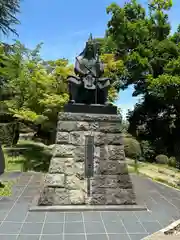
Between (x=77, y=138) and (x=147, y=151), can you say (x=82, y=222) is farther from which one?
(x=147, y=151)

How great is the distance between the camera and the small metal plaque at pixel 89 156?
443 cm

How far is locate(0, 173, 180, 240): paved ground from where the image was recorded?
326 centimetres

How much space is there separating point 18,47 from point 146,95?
8.41 m

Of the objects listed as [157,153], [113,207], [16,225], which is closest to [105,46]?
[157,153]

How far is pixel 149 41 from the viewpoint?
13938 millimetres

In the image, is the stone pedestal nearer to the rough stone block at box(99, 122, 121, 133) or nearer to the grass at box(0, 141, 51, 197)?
the rough stone block at box(99, 122, 121, 133)

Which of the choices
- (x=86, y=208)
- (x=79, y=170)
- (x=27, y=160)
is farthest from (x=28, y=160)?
(x=86, y=208)

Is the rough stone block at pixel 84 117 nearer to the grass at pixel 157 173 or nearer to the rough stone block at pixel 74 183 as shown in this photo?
the rough stone block at pixel 74 183

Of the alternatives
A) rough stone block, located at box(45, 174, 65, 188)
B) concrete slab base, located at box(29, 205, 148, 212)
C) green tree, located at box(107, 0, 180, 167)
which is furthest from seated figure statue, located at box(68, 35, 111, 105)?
green tree, located at box(107, 0, 180, 167)

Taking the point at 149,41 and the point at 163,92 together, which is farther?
the point at 149,41

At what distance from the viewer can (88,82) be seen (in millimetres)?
4910

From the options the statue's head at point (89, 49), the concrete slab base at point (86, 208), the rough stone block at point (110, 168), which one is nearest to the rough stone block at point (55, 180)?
the concrete slab base at point (86, 208)

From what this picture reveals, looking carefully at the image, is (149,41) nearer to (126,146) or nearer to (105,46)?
(105,46)

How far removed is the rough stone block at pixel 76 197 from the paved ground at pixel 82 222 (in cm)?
30
